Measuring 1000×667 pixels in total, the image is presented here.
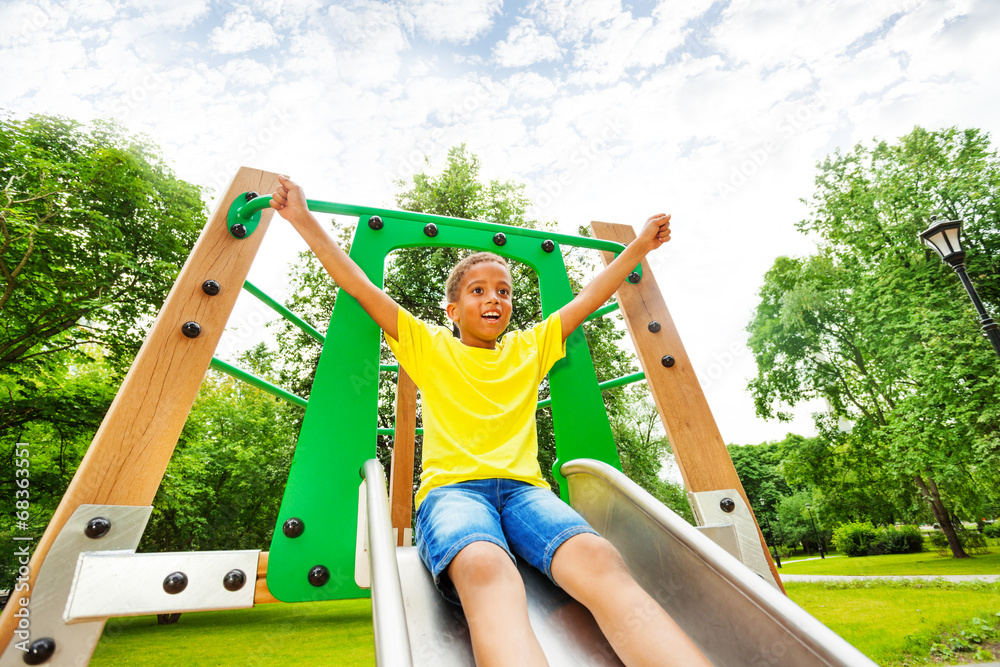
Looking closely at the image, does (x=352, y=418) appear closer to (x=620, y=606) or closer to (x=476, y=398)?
(x=476, y=398)

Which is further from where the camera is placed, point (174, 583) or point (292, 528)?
point (292, 528)

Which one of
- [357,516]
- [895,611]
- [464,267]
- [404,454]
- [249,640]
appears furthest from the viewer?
[249,640]

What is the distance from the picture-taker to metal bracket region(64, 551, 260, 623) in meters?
0.93

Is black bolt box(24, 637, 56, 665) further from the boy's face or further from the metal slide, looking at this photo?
the boy's face

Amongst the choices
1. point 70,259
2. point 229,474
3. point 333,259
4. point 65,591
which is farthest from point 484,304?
point 229,474

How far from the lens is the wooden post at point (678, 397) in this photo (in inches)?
63.2

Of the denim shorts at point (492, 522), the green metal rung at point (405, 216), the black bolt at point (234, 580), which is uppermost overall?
the green metal rung at point (405, 216)

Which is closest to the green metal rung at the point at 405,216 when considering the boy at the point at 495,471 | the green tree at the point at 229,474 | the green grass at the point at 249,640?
the boy at the point at 495,471

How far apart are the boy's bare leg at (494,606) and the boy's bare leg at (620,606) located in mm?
170

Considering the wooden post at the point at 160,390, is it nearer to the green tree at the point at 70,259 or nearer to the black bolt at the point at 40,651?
the black bolt at the point at 40,651

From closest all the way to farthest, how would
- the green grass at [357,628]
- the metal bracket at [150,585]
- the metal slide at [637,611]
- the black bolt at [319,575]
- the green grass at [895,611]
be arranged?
the metal slide at [637,611], the metal bracket at [150,585], the black bolt at [319,575], the green grass at [895,611], the green grass at [357,628]

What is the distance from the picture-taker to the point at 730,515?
154cm

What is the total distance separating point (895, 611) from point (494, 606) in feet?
37.9

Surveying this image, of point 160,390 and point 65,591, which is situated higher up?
point 160,390
